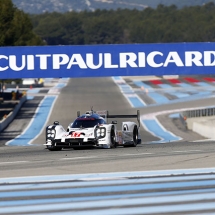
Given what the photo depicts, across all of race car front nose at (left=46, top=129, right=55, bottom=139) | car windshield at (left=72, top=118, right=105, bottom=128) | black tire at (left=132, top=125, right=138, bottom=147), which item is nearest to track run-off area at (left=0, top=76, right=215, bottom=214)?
race car front nose at (left=46, top=129, right=55, bottom=139)

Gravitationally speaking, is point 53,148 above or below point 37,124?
below

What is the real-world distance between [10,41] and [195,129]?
20.9 metres

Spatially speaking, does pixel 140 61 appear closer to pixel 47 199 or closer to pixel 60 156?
pixel 60 156

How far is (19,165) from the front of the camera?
1603 centimetres

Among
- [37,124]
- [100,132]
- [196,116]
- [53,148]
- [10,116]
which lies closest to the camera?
[100,132]

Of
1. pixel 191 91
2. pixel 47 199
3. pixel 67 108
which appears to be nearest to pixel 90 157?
pixel 47 199

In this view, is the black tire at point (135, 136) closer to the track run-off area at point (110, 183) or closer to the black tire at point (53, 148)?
the black tire at point (53, 148)

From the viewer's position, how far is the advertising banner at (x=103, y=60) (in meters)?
24.4

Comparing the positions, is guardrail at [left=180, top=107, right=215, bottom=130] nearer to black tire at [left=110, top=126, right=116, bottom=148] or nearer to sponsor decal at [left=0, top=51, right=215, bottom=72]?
sponsor decal at [left=0, top=51, right=215, bottom=72]

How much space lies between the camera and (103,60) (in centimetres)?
2452

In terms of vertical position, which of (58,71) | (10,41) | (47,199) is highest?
(10,41)

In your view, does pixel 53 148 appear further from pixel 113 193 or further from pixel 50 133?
pixel 113 193

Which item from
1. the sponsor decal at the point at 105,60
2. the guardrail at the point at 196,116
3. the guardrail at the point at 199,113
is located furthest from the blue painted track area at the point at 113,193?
the guardrail at the point at 199,113

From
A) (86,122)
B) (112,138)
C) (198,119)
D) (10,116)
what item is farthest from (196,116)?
(86,122)
